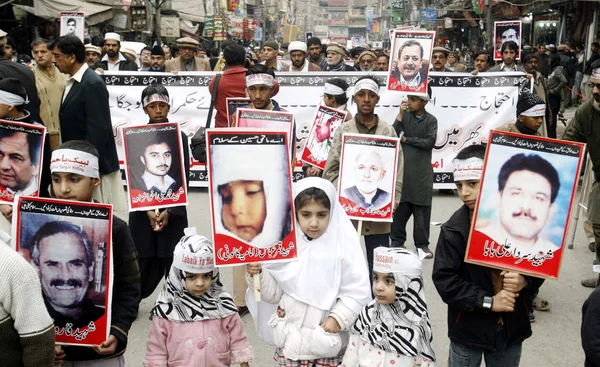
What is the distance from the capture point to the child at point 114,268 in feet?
10.0

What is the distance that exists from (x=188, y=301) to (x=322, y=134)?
3.29m

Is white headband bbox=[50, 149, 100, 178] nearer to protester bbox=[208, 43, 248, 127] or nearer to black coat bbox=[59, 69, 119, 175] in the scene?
black coat bbox=[59, 69, 119, 175]

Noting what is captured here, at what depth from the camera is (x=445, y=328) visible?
535cm

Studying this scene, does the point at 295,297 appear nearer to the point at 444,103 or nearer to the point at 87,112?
the point at 87,112

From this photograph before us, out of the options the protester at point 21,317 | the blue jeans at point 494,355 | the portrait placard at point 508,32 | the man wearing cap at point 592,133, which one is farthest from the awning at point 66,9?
the protester at point 21,317

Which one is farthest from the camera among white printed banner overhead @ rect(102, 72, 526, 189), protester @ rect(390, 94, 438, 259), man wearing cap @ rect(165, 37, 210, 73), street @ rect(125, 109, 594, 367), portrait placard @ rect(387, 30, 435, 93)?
man wearing cap @ rect(165, 37, 210, 73)

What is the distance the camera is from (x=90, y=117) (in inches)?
210

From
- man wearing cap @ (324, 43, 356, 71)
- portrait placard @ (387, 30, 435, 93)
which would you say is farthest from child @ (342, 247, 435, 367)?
man wearing cap @ (324, 43, 356, 71)

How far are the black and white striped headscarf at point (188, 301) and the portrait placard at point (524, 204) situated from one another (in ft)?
4.22

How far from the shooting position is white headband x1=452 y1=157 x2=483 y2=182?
3.43 meters

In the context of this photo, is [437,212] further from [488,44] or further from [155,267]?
[488,44]

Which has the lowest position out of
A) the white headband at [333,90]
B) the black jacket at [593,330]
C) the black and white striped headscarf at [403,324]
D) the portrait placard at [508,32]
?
the black and white striped headscarf at [403,324]

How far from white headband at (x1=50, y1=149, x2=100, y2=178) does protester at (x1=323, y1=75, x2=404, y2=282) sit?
2.60 metres

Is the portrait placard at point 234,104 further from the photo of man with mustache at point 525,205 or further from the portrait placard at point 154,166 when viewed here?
the photo of man with mustache at point 525,205
